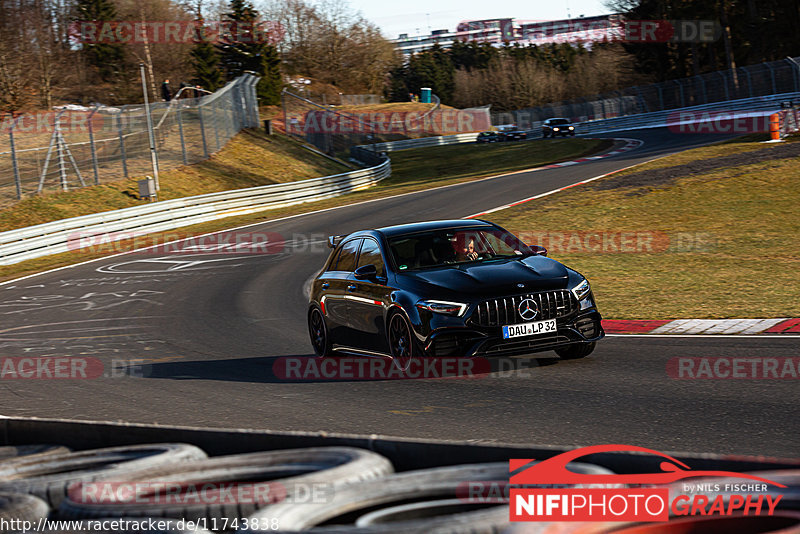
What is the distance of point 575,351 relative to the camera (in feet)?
32.6

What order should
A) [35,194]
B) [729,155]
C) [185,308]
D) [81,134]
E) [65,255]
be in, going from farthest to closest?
1. [81,134]
2. [35,194]
3. [729,155]
4. [65,255]
5. [185,308]

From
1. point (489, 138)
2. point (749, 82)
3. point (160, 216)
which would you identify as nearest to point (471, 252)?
point (160, 216)

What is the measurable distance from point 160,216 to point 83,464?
29.3 meters

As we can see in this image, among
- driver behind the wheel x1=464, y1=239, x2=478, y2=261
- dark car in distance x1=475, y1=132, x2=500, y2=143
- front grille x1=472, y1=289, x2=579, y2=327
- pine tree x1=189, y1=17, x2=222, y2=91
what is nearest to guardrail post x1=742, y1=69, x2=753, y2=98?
dark car in distance x1=475, y1=132, x2=500, y2=143

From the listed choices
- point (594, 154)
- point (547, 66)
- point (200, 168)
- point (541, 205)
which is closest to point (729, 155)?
point (541, 205)

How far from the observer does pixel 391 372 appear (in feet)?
32.9

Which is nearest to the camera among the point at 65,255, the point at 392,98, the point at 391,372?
the point at 391,372

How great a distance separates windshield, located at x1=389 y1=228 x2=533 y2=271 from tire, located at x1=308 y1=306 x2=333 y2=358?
153cm

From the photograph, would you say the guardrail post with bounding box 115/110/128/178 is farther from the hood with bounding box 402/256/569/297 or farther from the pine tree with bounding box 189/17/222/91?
the pine tree with bounding box 189/17/222/91

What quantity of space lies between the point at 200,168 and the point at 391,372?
3919 cm

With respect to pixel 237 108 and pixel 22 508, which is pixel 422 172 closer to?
pixel 237 108

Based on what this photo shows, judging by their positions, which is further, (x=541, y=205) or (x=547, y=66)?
(x=547, y=66)

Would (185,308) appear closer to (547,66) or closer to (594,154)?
(594,154)

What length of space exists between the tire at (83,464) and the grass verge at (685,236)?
9.11m
